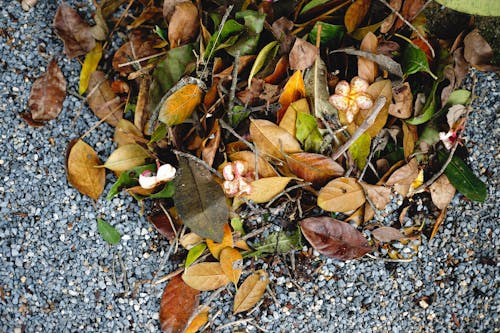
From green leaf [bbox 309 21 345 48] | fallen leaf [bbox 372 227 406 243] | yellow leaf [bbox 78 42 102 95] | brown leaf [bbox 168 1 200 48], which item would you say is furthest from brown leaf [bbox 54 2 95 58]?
fallen leaf [bbox 372 227 406 243]

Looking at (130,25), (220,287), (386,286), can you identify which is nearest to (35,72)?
(130,25)

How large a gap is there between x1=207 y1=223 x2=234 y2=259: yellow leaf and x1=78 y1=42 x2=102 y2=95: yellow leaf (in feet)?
1.32

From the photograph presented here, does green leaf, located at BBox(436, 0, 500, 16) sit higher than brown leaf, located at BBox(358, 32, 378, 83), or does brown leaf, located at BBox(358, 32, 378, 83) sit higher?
green leaf, located at BBox(436, 0, 500, 16)

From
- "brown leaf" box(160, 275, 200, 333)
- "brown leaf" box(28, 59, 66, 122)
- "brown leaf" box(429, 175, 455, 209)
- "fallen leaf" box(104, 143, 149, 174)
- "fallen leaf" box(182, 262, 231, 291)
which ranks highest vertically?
"brown leaf" box(28, 59, 66, 122)

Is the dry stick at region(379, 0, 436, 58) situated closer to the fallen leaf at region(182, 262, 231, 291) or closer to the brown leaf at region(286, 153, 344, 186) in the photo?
the brown leaf at region(286, 153, 344, 186)

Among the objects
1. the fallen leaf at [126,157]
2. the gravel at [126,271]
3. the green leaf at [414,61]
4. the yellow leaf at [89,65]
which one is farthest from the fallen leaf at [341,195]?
the yellow leaf at [89,65]

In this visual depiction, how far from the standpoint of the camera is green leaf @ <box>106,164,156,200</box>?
3.95ft

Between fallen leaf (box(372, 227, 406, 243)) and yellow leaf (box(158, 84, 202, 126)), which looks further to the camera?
fallen leaf (box(372, 227, 406, 243))

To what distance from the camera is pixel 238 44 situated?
1.18m

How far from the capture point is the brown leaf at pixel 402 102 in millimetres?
1198

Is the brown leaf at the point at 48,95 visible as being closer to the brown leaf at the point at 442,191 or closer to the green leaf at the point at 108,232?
the green leaf at the point at 108,232

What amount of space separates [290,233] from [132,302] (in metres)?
0.34

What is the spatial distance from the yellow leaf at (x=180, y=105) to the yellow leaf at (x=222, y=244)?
0.73 ft

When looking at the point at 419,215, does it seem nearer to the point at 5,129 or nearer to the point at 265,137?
the point at 265,137
